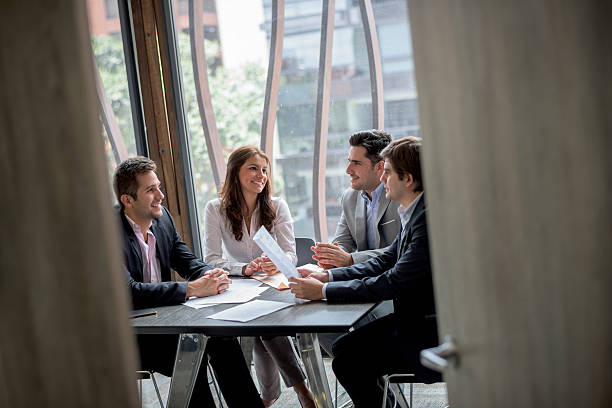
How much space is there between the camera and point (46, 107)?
1154 millimetres

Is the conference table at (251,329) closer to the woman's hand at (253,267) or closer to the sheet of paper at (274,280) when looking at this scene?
the sheet of paper at (274,280)

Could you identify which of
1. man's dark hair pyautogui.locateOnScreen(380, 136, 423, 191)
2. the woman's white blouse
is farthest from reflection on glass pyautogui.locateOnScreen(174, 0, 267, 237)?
man's dark hair pyautogui.locateOnScreen(380, 136, 423, 191)

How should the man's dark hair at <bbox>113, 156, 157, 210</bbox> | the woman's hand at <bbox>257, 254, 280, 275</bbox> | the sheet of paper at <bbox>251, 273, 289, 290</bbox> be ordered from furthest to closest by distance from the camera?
1. the woman's hand at <bbox>257, 254, 280, 275</bbox>
2. the man's dark hair at <bbox>113, 156, 157, 210</bbox>
3. the sheet of paper at <bbox>251, 273, 289, 290</bbox>

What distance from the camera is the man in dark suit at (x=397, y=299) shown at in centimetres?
267

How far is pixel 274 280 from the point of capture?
3375 mm

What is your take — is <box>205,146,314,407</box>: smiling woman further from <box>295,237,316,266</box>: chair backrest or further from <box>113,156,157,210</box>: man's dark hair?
<box>113,156,157,210</box>: man's dark hair

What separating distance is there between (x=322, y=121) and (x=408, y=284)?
211 centimetres

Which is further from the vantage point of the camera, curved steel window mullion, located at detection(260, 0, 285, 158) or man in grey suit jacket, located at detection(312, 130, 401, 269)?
curved steel window mullion, located at detection(260, 0, 285, 158)

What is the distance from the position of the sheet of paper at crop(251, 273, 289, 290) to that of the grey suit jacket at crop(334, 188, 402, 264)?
19.4 inches

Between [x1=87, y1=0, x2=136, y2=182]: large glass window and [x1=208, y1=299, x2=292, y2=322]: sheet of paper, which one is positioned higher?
[x1=87, y1=0, x2=136, y2=182]: large glass window

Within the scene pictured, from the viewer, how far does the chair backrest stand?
12.7ft

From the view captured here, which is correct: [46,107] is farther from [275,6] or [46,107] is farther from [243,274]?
[275,6]

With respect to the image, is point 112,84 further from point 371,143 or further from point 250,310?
point 250,310

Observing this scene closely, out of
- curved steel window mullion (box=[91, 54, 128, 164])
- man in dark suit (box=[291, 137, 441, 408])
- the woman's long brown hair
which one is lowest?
man in dark suit (box=[291, 137, 441, 408])
